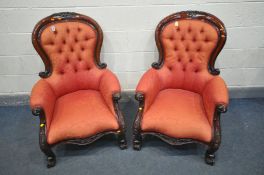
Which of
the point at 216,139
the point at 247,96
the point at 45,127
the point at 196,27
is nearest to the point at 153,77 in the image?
the point at 196,27

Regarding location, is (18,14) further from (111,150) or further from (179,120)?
(179,120)

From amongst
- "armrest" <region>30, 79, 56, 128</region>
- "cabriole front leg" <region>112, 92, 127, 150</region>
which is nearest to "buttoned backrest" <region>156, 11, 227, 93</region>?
"cabriole front leg" <region>112, 92, 127, 150</region>

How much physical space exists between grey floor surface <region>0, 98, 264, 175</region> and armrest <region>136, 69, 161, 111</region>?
455mm

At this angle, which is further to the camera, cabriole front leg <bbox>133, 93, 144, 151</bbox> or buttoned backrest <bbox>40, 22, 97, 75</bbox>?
buttoned backrest <bbox>40, 22, 97, 75</bbox>

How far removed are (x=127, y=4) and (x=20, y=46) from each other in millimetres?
1116

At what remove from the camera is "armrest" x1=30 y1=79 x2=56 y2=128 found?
6.89 ft

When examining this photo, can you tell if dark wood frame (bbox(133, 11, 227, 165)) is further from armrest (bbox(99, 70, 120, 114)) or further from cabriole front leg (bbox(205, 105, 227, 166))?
armrest (bbox(99, 70, 120, 114))

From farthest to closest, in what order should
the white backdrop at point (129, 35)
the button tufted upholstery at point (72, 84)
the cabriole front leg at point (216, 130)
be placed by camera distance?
the white backdrop at point (129, 35) < the button tufted upholstery at point (72, 84) < the cabriole front leg at point (216, 130)

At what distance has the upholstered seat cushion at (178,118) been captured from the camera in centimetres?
212

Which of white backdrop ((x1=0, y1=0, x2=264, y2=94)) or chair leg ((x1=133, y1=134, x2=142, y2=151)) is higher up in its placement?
white backdrop ((x1=0, y1=0, x2=264, y2=94))

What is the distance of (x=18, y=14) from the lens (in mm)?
2498

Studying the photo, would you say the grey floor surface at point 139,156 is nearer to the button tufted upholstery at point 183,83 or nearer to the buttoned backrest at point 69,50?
the button tufted upholstery at point 183,83

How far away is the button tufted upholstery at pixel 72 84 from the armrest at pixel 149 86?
0.68 feet

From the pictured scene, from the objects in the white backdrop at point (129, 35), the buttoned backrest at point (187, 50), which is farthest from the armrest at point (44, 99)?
the buttoned backrest at point (187, 50)
